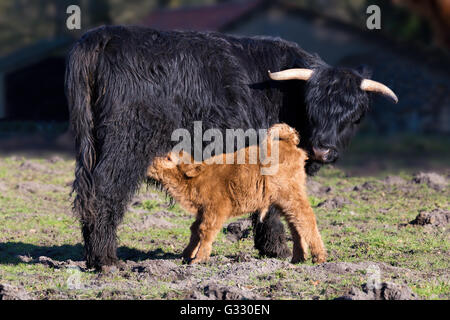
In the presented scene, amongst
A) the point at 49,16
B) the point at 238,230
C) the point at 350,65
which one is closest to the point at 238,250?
the point at 238,230

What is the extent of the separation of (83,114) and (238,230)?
2443 millimetres

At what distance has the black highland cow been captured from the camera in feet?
17.1

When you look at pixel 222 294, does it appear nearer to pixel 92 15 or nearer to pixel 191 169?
pixel 191 169

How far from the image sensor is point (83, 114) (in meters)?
5.20

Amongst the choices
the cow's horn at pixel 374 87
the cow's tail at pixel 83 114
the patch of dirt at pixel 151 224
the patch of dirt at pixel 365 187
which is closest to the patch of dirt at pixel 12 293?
the cow's tail at pixel 83 114

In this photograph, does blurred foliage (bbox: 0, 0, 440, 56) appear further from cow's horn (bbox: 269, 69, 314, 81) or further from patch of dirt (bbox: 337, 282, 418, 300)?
patch of dirt (bbox: 337, 282, 418, 300)

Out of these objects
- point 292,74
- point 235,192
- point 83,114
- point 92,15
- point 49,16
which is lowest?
point 235,192

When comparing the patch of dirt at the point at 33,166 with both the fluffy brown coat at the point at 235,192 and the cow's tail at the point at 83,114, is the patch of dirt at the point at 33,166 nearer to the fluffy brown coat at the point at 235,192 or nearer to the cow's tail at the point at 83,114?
the fluffy brown coat at the point at 235,192

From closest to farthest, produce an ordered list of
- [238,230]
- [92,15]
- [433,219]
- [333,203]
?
[238,230] → [433,219] → [333,203] → [92,15]

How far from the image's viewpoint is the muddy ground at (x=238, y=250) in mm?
4645

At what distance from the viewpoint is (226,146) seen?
5.71 meters

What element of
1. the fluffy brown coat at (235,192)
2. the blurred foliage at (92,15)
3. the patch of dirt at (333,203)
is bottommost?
the patch of dirt at (333,203)

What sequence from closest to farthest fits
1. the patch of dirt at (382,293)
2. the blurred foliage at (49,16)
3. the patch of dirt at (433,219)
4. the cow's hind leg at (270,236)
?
the patch of dirt at (382,293) → the cow's hind leg at (270,236) → the patch of dirt at (433,219) → the blurred foliage at (49,16)

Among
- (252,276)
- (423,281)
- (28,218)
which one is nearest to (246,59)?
(252,276)
